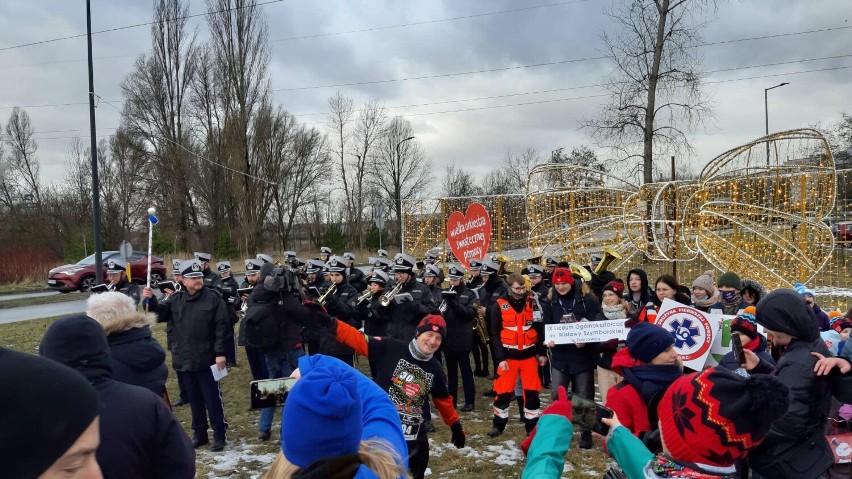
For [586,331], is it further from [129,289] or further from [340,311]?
[129,289]

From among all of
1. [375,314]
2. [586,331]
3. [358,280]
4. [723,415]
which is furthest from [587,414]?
[358,280]

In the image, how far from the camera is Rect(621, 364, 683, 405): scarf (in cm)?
278

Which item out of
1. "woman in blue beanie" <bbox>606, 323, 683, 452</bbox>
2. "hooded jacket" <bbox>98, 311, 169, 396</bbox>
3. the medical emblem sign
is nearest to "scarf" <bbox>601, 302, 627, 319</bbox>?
the medical emblem sign

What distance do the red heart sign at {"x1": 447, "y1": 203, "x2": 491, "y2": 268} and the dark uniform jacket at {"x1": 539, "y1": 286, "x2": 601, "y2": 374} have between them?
10.5ft

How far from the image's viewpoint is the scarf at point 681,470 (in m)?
1.99

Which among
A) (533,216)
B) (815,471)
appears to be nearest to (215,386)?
(815,471)

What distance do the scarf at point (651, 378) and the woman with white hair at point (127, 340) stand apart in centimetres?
284

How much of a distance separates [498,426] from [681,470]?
436 centimetres

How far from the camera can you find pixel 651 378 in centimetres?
280

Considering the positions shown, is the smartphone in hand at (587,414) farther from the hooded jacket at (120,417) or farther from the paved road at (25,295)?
the paved road at (25,295)

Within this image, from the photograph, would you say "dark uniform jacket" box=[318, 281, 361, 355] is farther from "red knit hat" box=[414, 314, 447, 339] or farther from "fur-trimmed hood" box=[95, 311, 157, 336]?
"fur-trimmed hood" box=[95, 311, 157, 336]

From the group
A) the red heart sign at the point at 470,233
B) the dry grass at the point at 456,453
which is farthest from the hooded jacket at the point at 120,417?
the red heart sign at the point at 470,233

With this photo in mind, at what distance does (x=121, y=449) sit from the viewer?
90.0 inches

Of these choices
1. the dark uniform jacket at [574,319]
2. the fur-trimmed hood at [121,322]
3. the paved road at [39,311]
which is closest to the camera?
the fur-trimmed hood at [121,322]
